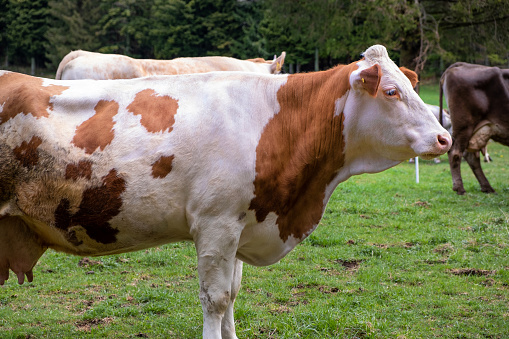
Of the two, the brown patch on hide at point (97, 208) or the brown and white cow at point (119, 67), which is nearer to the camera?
the brown patch on hide at point (97, 208)

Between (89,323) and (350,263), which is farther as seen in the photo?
(350,263)

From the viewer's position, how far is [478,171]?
10.6m

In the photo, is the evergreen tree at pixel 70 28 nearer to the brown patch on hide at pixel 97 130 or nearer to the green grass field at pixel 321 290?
the green grass field at pixel 321 290

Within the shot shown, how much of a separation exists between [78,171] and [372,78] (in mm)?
1908

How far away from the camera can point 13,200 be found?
333cm

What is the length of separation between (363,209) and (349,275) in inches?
129

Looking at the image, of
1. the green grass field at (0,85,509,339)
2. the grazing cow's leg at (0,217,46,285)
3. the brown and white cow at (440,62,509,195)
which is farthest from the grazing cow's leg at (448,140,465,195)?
the grazing cow's leg at (0,217,46,285)

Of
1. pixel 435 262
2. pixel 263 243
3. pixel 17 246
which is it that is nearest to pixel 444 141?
pixel 263 243

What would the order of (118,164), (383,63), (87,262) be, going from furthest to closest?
(87,262), (383,63), (118,164)

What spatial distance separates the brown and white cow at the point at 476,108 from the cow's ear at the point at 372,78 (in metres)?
7.48

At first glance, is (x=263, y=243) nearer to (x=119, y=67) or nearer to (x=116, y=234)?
(x=116, y=234)

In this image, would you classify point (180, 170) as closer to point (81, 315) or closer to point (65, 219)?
point (65, 219)

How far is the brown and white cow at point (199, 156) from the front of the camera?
3.26 meters

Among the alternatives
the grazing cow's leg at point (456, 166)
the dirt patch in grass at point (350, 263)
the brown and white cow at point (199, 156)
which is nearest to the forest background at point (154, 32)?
the grazing cow's leg at point (456, 166)
